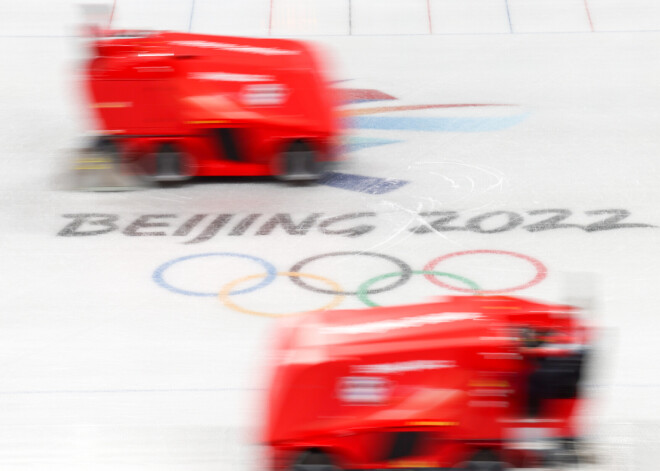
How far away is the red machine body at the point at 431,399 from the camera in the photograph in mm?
5117

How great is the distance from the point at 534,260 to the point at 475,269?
48 cm

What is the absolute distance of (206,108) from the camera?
382 inches

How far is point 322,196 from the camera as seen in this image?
9.84 m

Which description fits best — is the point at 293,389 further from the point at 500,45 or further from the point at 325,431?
the point at 500,45

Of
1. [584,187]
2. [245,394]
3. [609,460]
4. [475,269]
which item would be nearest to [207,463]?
[245,394]

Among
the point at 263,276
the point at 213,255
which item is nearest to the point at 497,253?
the point at 263,276

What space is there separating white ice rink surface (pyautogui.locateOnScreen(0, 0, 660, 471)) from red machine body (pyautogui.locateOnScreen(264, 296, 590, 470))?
58cm

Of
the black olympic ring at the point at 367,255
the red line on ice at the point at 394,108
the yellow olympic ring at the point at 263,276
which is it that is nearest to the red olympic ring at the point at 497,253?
the black olympic ring at the point at 367,255

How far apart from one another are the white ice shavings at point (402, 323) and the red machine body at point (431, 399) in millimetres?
86

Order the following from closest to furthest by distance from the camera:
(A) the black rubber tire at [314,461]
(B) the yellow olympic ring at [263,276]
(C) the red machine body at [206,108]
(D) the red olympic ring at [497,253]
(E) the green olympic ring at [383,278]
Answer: (A) the black rubber tire at [314,461], (B) the yellow olympic ring at [263,276], (E) the green olympic ring at [383,278], (D) the red olympic ring at [497,253], (C) the red machine body at [206,108]

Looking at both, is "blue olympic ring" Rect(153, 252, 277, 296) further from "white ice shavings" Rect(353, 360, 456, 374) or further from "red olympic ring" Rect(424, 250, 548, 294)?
"white ice shavings" Rect(353, 360, 456, 374)

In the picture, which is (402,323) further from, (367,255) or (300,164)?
(300,164)

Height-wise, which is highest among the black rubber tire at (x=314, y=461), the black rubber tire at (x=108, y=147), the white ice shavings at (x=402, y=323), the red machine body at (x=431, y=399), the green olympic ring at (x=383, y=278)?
the black rubber tire at (x=108, y=147)

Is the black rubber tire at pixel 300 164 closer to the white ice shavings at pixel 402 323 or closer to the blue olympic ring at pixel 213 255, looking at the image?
the blue olympic ring at pixel 213 255
